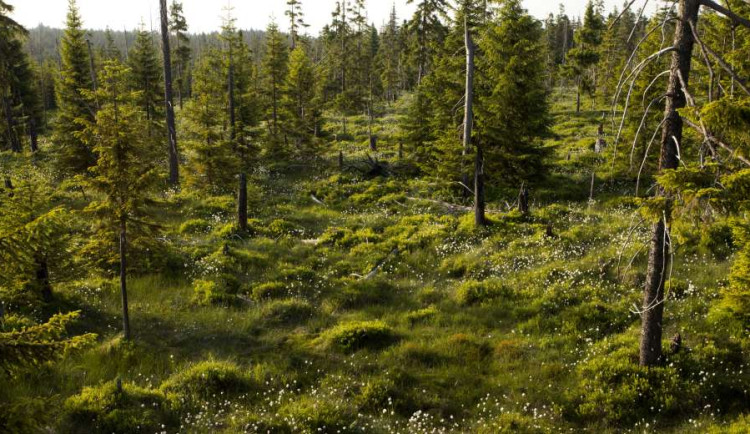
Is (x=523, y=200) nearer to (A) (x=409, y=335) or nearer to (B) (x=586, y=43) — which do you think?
(A) (x=409, y=335)

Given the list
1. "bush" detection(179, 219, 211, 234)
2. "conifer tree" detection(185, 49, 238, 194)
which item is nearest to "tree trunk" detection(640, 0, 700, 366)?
"bush" detection(179, 219, 211, 234)

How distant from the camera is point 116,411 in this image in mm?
8570

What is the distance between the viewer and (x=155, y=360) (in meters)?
11.2

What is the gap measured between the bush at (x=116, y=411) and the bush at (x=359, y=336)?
4.19m

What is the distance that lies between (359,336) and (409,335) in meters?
1.35

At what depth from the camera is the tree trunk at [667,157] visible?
7527mm

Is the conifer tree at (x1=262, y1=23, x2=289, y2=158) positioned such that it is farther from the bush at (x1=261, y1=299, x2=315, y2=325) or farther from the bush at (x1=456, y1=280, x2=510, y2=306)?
the bush at (x1=456, y1=280, x2=510, y2=306)

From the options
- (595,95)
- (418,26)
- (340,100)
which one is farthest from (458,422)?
(595,95)

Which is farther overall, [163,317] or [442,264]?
[442,264]

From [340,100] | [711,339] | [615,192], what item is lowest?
[711,339]

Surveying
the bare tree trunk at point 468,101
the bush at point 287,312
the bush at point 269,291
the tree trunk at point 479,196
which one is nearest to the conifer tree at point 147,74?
the bare tree trunk at point 468,101

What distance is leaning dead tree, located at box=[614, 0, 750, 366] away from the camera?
6.76m

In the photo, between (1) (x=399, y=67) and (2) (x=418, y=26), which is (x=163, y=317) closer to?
(2) (x=418, y=26)

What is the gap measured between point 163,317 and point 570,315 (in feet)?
37.1
